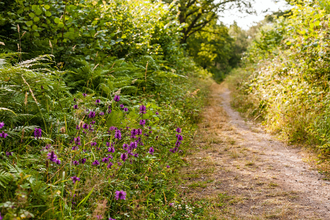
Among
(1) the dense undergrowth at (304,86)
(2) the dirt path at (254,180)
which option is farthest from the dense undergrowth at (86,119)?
(1) the dense undergrowth at (304,86)

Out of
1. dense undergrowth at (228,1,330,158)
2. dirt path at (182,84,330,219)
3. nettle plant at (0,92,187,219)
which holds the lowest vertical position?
dirt path at (182,84,330,219)

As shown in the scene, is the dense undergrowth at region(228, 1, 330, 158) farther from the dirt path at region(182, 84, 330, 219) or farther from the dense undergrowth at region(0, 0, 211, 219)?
the dense undergrowth at region(0, 0, 211, 219)

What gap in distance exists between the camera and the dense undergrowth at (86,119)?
73.5 inches

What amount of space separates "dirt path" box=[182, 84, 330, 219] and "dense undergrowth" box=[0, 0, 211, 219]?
40 centimetres

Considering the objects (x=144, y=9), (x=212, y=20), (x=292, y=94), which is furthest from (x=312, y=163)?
(x=212, y=20)

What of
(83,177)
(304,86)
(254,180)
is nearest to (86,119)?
(83,177)

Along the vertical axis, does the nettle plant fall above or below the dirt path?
above

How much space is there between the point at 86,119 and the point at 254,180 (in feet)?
8.75

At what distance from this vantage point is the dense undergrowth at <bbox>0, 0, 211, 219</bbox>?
187 cm

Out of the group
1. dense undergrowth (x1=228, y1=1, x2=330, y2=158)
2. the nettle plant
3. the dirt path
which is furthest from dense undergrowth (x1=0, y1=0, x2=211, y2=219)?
dense undergrowth (x1=228, y1=1, x2=330, y2=158)

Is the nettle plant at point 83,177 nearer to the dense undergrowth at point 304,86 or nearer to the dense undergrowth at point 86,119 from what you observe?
the dense undergrowth at point 86,119

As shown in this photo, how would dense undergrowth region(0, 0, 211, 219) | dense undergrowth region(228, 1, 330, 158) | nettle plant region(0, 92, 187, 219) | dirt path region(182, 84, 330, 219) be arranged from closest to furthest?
1. nettle plant region(0, 92, 187, 219)
2. dense undergrowth region(0, 0, 211, 219)
3. dirt path region(182, 84, 330, 219)
4. dense undergrowth region(228, 1, 330, 158)

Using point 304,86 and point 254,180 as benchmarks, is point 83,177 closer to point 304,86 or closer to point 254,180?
point 254,180

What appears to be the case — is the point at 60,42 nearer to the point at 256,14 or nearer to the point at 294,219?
the point at 294,219
